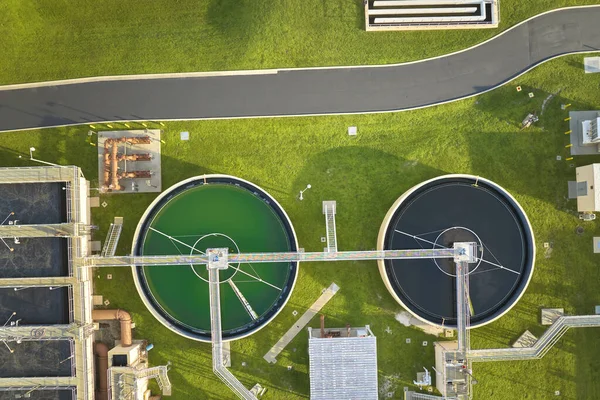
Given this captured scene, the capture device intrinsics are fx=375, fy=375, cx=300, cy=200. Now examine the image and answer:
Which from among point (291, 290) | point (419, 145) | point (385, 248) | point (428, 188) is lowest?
point (291, 290)

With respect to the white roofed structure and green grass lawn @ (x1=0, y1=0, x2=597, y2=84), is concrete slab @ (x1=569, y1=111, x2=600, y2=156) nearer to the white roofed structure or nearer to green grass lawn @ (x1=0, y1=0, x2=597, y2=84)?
the white roofed structure

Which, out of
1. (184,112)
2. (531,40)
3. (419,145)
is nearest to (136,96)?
(184,112)

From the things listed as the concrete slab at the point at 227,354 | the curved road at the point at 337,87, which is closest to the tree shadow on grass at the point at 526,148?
→ the curved road at the point at 337,87

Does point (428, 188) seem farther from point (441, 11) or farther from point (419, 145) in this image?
point (441, 11)

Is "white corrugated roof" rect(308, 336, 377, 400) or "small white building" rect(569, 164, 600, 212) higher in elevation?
"small white building" rect(569, 164, 600, 212)

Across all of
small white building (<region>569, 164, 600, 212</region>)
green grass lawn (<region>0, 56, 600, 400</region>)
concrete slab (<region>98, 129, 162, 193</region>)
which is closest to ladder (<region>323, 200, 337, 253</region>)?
green grass lawn (<region>0, 56, 600, 400</region>)

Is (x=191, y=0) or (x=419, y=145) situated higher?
(x=191, y=0)
